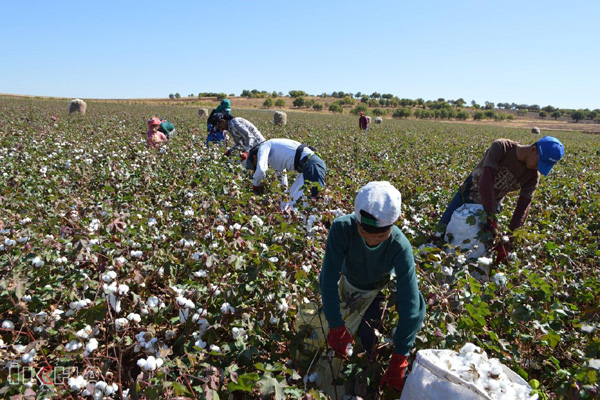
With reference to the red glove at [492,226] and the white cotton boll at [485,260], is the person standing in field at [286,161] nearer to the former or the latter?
the red glove at [492,226]

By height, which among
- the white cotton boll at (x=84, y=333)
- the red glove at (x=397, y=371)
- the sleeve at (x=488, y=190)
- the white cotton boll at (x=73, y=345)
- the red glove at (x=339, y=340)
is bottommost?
the red glove at (x=397, y=371)

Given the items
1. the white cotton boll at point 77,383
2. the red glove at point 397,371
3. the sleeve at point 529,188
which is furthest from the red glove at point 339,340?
the sleeve at point 529,188

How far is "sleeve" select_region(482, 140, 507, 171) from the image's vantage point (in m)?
3.31

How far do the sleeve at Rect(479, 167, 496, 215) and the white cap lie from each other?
1981mm

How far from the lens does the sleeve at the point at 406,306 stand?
6.01 feet

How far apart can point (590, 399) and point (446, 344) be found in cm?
61

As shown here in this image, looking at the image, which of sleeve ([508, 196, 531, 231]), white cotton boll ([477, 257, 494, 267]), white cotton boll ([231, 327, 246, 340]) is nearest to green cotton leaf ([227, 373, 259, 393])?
white cotton boll ([231, 327, 246, 340])

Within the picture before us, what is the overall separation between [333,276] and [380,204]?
53 centimetres

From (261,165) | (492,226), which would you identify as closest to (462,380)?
(492,226)

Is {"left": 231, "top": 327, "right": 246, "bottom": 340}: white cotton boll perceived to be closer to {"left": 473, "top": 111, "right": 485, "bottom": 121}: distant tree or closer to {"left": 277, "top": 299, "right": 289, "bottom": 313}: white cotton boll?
{"left": 277, "top": 299, "right": 289, "bottom": 313}: white cotton boll

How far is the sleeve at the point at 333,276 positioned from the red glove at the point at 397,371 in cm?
32

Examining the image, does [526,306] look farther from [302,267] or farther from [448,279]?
[302,267]

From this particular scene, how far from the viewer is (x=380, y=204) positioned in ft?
5.47

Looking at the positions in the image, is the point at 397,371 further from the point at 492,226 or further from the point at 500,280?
the point at 492,226
